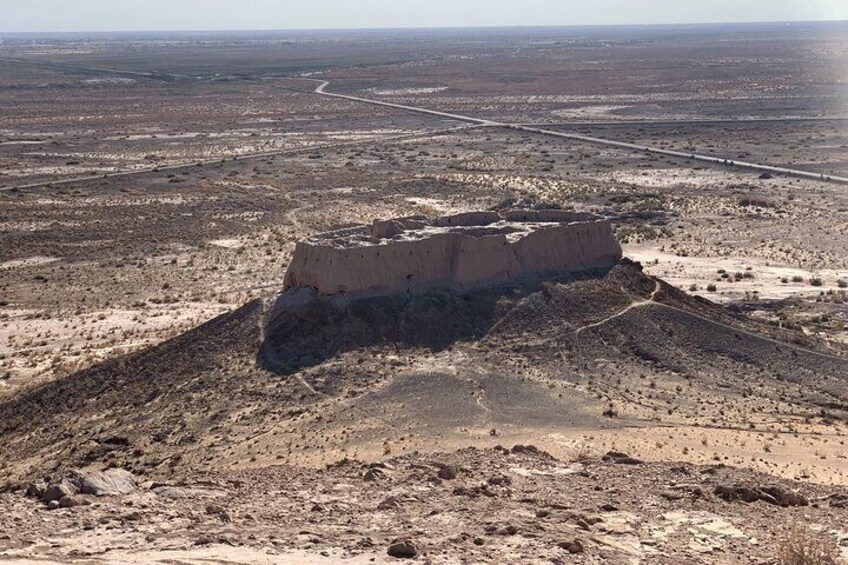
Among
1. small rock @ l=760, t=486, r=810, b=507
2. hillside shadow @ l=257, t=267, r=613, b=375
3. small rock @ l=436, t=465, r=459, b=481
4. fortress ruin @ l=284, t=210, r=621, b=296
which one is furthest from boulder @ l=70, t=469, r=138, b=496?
small rock @ l=760, t=486, r=810, b=507

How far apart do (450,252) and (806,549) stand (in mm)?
13296

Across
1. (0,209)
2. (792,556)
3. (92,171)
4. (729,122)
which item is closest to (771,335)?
(792,556)

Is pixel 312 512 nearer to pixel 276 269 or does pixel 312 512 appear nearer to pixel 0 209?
pixel 276 269

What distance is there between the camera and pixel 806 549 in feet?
41.0

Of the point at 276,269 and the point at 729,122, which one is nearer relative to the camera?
the point at 276,269

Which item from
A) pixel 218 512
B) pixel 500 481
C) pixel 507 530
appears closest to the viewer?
pixel 507 530

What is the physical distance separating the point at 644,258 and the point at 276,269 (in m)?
12.4

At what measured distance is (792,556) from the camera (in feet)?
38.9

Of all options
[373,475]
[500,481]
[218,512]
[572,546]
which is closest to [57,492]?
[218,512]

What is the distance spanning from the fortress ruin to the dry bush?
12.1 m

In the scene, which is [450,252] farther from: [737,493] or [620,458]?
[737,493]

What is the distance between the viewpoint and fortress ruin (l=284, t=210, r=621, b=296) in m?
23.5

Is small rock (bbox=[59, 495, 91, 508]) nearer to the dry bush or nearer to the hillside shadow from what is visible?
the hillside shadow

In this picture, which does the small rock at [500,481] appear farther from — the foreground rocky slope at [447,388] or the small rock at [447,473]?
the foreground rocky slope at [447,388]
